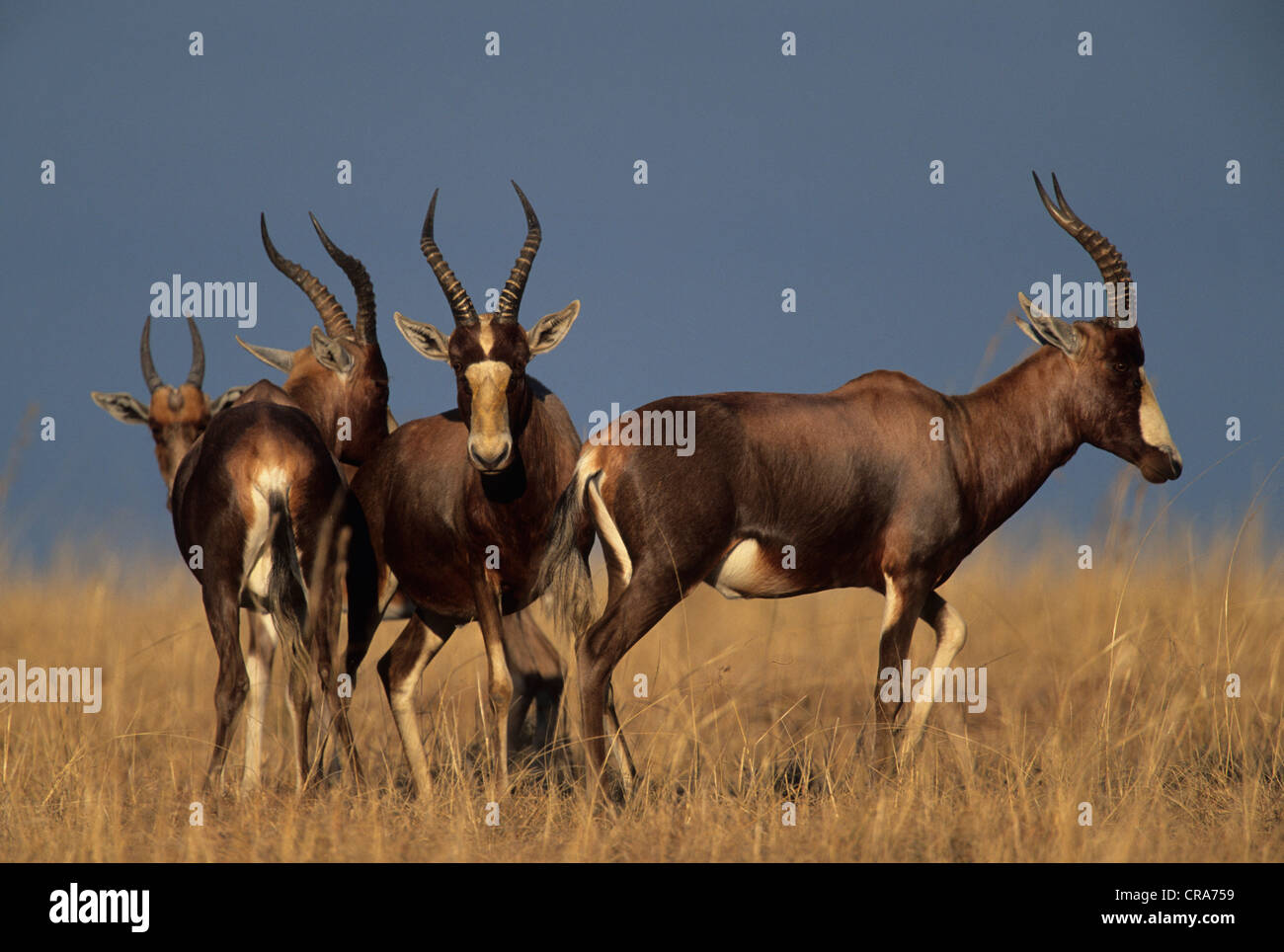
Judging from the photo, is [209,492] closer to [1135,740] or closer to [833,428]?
[833,428]

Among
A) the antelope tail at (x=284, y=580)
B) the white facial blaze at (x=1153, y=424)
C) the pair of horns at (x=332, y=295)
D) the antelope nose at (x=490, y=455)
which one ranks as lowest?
the antelope tail at (x=284, y=580)

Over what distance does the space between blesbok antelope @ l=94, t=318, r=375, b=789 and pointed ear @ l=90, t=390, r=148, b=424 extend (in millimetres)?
2584

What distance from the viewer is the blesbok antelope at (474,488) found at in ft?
25.2

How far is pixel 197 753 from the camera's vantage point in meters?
10.1

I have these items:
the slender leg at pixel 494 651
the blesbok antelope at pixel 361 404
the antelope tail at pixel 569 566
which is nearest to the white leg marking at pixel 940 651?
the antelope tail at pixel 569 566

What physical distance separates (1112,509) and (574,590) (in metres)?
5.61

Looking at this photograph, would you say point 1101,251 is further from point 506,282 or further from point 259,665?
point 259,665

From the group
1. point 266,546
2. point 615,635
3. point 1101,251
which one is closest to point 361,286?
point 266,546

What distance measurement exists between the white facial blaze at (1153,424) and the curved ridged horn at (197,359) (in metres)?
6.70

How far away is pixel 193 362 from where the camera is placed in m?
10.6

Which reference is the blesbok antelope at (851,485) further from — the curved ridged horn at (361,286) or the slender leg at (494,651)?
the curved ridged horn at (361,286)

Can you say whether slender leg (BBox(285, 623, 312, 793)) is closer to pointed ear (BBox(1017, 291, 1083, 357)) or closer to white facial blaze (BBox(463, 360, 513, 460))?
white facial blaze (BBox(463, 360, 513, 460))

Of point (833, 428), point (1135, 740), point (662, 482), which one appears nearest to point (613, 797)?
point (662, 482)

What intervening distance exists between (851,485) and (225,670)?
362cm
